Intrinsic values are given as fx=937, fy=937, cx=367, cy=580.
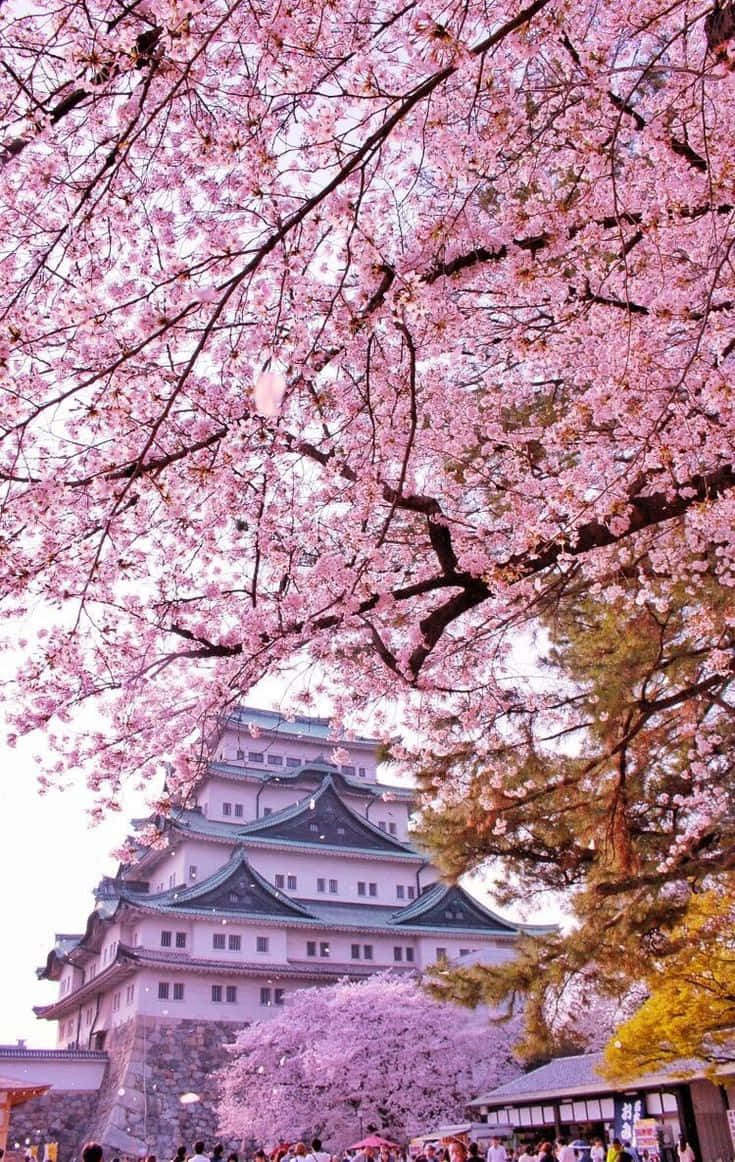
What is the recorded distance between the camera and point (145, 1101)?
2452cm

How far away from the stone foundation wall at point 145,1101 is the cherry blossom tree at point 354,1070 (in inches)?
38.0

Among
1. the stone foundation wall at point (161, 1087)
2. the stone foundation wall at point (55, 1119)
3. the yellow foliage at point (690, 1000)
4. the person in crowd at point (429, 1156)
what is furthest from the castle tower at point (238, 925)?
the yellow foliage at point (690, 1000)

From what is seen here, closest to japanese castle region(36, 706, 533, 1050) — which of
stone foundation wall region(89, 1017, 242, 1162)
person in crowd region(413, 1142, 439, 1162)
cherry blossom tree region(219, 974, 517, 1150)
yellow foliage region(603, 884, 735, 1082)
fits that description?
stone foundation wall region(89, 1017, 242, 1162)

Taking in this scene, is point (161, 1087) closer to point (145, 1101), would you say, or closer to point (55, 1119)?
point (145, 1101)

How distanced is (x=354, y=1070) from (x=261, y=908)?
21.1 feet

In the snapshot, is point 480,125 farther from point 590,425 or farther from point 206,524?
point 206,524

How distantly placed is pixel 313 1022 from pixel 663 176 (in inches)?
970

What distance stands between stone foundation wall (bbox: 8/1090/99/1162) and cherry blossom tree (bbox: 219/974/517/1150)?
4777mm

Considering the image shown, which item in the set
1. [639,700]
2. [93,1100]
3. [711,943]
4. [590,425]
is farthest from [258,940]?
[590,425]

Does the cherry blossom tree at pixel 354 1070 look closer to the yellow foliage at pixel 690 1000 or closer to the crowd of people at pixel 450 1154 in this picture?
the crowd of people at pixel 450 1154

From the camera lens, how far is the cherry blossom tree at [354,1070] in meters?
23.5

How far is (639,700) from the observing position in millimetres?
7141

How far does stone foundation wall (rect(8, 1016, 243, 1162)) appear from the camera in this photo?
79.5 feet

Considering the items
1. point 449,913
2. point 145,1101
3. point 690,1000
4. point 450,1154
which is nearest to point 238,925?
point 145,1101
